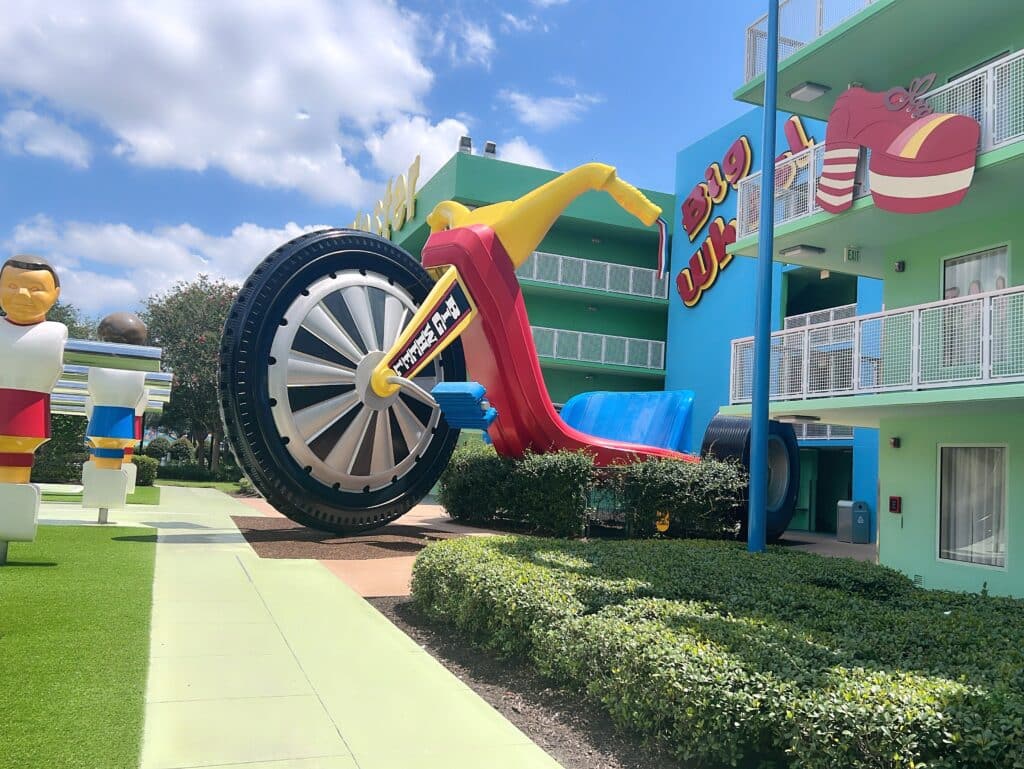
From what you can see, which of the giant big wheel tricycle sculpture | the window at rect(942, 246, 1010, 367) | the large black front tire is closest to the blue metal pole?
the window at rect(942, 246, 1010, 367)

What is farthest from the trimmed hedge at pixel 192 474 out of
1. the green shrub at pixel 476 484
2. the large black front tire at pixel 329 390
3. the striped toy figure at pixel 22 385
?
the striped toy figure at pixel 22 385

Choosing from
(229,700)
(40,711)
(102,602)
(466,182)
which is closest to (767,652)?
(229,700)

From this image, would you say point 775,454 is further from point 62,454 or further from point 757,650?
point 62,454

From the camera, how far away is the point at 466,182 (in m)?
29.6

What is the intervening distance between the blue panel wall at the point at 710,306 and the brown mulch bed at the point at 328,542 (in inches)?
534

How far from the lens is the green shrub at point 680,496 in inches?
617

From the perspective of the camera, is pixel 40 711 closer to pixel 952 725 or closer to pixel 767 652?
pixel 767 652

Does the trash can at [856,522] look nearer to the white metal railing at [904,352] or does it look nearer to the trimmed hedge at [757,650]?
the white metal railing at [904,352]

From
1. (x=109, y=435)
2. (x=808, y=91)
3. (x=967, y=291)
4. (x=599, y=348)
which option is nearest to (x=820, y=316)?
(x=599, y=348)

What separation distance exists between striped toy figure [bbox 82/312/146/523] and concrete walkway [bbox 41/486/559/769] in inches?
179

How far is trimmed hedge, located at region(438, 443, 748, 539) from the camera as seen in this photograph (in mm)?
15617

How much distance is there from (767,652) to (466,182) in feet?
86.3

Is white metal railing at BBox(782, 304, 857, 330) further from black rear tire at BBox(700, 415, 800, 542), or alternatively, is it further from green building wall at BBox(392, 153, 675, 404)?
green building wall at BBox(392, 153, 675, 404)

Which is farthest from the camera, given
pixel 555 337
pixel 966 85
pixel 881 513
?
pixel 555 337
